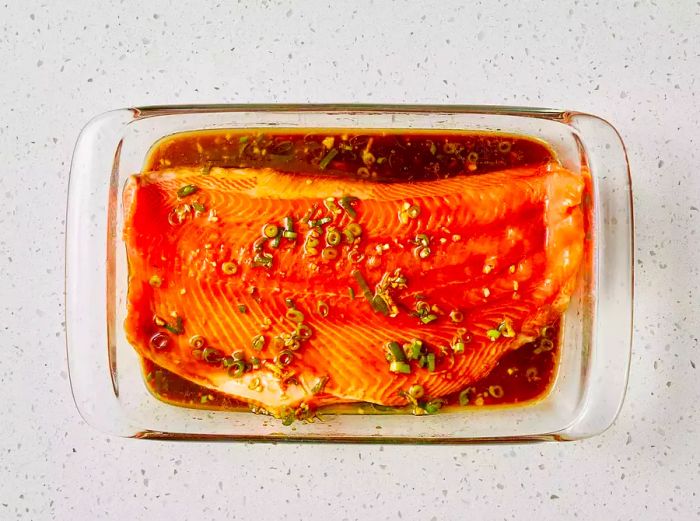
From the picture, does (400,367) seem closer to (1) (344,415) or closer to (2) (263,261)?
(1) (344,415)

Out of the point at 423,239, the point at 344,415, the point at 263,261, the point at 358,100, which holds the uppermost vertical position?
the point at 358,100

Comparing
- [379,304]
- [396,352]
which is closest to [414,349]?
[396,352]

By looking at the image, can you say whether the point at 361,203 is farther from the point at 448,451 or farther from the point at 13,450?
the point at 13,450

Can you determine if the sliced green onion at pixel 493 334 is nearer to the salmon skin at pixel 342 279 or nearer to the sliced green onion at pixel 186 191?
the salmon skin at pixel 342 279

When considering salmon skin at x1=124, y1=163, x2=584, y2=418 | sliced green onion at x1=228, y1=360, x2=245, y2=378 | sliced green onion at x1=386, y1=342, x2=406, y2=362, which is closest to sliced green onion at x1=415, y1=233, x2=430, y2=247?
salmon skin at x1=124, y1=163, x2=584, y2=418

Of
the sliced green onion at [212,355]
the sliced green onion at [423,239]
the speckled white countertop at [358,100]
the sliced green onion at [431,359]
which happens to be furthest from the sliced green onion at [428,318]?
the sliced green onion at [212,355]

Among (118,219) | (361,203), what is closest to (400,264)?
(361,203)
